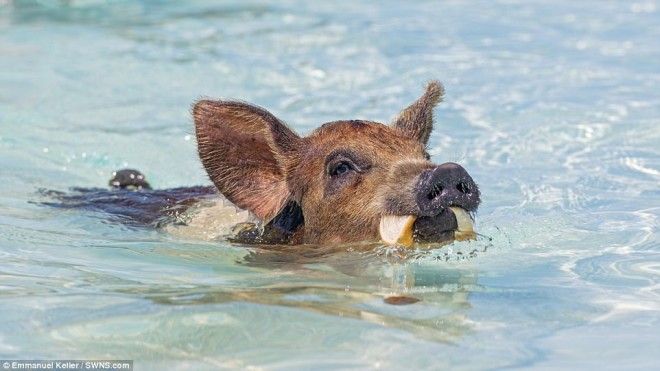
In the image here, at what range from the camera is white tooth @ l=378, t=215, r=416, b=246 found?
6742 mm

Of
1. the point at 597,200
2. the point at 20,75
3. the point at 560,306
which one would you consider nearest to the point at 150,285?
the point at 560,306

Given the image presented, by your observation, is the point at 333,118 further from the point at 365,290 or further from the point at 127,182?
the point at 365,290

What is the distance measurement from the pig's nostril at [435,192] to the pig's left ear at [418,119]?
1268 millimetres

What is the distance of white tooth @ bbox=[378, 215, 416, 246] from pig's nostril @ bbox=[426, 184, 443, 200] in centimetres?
17

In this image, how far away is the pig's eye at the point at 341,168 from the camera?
727 centimetres

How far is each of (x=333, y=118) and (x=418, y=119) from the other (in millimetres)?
4145

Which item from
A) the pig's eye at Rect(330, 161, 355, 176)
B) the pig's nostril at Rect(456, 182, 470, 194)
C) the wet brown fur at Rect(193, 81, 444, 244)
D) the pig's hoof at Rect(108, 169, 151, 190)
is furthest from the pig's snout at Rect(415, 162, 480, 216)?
the pig's hoof at Rect(108, 169, 151, 190)

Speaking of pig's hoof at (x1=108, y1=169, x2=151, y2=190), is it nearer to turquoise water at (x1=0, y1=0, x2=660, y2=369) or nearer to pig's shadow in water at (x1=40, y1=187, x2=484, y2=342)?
turquoise water at (x1=0, y1=0, x2=660, y2=369)

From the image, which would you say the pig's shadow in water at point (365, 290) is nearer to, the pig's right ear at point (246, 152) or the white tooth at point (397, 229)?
the white tooth at point (397, 229)

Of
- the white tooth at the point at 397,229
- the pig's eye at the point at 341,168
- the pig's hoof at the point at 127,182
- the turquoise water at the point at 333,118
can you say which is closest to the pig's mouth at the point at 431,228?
the white tooth at the point at 397,229

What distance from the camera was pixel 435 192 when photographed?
6.58 m

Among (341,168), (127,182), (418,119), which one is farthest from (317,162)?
(127,182)

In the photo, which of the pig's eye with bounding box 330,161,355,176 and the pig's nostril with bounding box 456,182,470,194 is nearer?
the pig's nostril with bounding box 456,182,470,194

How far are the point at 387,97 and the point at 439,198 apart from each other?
20.5 feet
